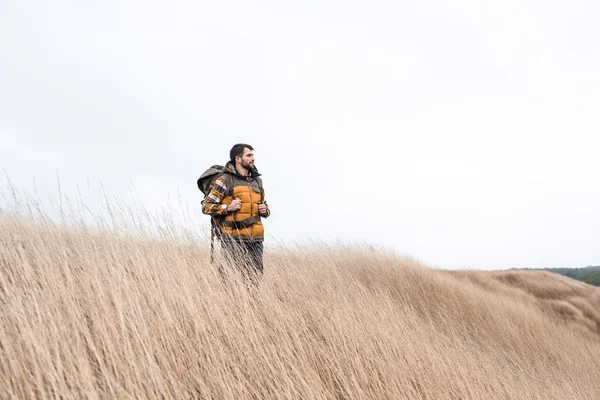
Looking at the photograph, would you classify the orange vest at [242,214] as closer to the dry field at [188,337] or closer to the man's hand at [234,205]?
the man's hand at [234,205]

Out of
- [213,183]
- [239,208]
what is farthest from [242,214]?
[213,183]

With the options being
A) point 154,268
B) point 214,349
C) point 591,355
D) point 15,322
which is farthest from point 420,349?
point 591,355

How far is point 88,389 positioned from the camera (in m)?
1.84

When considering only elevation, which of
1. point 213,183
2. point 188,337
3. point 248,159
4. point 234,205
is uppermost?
point 248,159

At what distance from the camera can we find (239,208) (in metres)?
4.03

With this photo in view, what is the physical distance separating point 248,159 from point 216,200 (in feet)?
1.96

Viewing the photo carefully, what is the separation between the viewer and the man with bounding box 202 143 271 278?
403 centimetres

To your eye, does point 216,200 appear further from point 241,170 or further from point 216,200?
point 241,170

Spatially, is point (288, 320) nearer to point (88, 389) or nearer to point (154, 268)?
point (154, 268)

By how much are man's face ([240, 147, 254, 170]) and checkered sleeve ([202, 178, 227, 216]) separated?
1.08 feet

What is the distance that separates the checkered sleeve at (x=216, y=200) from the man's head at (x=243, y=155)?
30 cm

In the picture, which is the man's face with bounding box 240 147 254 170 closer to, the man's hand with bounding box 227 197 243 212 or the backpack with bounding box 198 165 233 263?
the backpack with bounding box 198 165 233 263

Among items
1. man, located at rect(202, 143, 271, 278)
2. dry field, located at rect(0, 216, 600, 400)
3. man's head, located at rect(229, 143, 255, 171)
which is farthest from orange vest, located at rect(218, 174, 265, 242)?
dry field, located at rect(0, 216, 600, 400)

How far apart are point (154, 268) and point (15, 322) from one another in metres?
1.03
